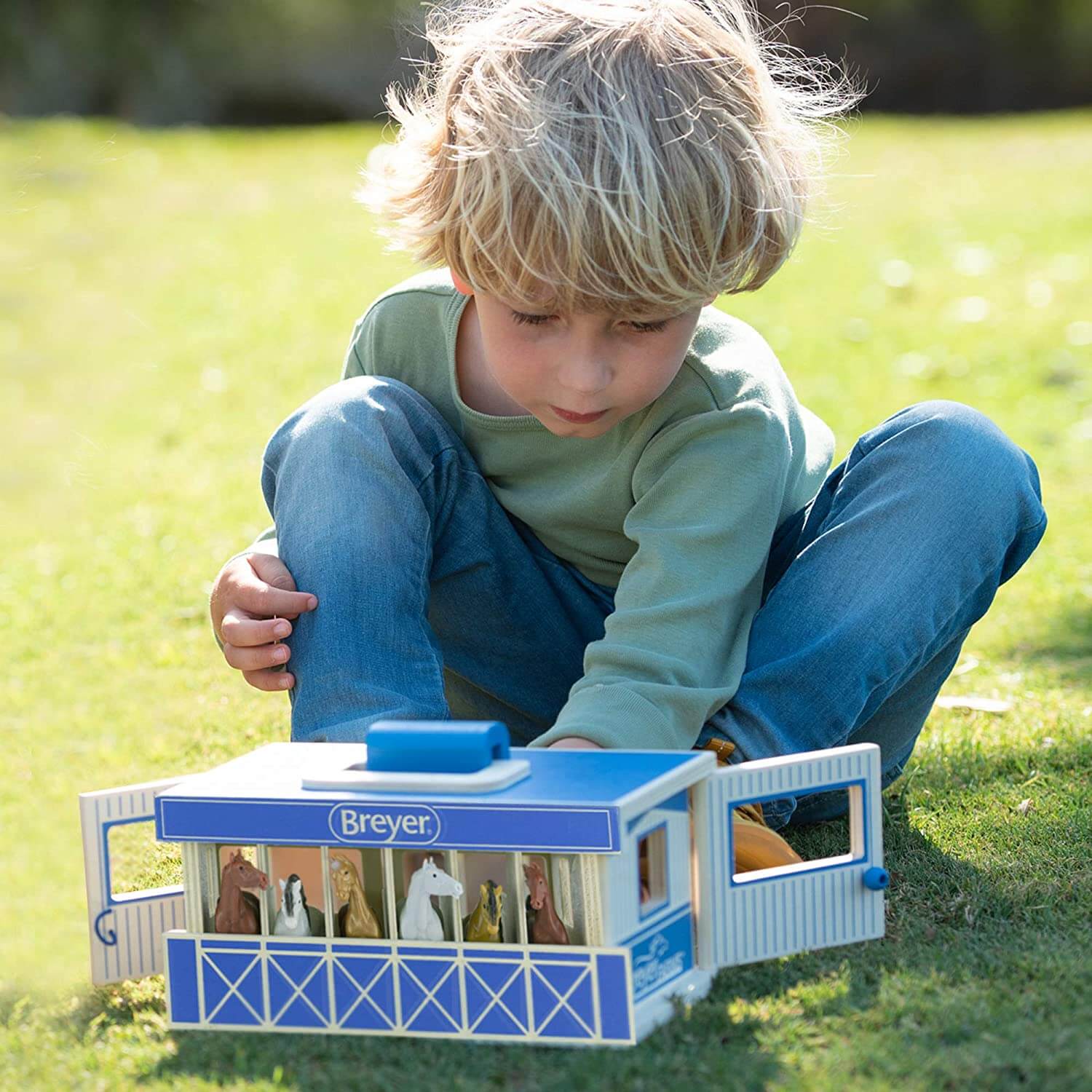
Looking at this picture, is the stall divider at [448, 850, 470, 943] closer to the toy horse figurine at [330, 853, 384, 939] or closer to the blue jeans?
the toy horse figurine at [330, 853, 384, 939]

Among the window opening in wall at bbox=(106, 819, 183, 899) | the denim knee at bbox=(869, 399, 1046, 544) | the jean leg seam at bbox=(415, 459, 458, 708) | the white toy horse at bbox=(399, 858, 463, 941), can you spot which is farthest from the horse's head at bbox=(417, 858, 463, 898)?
the denim knee at bbox=(869, 399, 1046, 544)

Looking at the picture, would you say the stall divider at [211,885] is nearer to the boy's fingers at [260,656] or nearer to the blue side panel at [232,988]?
the blue side panel at [232,988]

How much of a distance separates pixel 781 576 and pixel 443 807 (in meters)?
0.74

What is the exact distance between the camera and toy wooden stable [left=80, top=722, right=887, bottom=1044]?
1.19 m

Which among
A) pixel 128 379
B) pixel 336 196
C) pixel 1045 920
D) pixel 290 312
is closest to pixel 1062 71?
pixel 336 196

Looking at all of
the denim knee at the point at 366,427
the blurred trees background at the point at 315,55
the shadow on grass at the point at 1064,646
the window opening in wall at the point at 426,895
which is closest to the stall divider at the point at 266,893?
the window opening in wall at the point at 426,895

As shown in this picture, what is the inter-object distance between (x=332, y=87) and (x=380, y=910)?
856cm

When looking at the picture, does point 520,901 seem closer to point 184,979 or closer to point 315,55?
point 184,979

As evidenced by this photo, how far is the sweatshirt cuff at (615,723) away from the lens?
4.74 ft

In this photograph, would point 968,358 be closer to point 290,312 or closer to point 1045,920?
point 290,312

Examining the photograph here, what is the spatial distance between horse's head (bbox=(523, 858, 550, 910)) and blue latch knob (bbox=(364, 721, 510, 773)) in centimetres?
9

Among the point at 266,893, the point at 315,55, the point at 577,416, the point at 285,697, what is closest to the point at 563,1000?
the point at 266,893

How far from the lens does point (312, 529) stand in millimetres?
1599

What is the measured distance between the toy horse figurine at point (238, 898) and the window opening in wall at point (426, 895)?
0.37 feet
